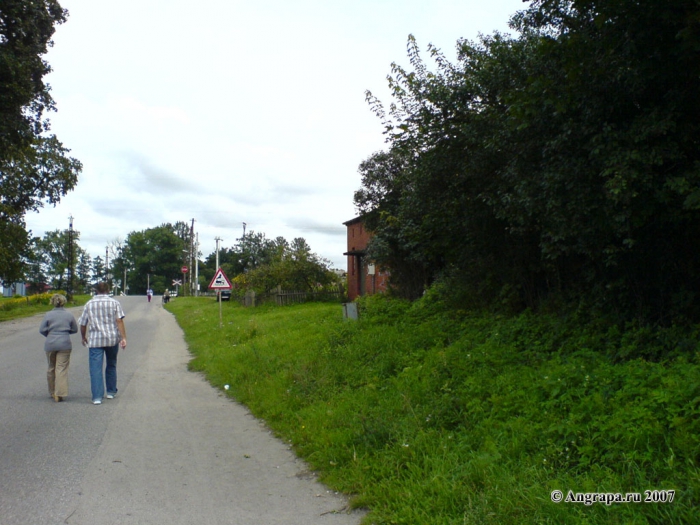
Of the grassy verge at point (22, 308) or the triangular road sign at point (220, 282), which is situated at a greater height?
the triangular road sign at point (220, 282)

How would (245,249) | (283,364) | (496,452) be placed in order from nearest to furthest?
(496,452)
(283,364)
(245,249)

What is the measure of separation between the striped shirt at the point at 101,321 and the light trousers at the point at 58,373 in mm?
465

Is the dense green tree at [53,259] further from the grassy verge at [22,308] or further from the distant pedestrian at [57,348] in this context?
the distant pedestrian at [57,348]

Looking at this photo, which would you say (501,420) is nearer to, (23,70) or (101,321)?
(101,321)

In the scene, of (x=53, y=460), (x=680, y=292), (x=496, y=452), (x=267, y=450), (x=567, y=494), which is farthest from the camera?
(x=680, y=292)

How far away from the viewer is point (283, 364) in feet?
34.3

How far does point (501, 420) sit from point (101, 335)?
5.86m

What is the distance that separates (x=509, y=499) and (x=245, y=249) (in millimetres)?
78044

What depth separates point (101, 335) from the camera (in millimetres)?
8508

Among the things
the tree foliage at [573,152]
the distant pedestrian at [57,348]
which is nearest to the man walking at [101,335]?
the distant pedestrian at [57,348]

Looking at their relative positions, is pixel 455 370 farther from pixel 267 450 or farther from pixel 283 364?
pixel 283 364

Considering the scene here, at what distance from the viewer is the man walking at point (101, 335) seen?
834 cm

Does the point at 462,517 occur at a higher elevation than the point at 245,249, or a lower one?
lower

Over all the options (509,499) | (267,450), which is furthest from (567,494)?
(267,450)
